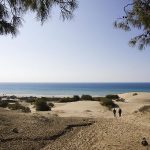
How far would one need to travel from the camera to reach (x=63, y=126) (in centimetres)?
2283

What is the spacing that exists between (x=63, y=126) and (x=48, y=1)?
1257 centimetres

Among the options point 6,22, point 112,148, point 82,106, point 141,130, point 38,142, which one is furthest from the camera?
point 82,106

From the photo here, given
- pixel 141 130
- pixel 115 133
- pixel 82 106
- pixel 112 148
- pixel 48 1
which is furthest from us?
pixel 82 106

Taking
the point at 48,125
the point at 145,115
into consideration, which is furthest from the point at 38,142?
the point at 145,115

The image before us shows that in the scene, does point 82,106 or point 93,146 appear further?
point 82,106

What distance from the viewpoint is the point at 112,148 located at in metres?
16.1

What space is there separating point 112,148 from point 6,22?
7548 millimetres

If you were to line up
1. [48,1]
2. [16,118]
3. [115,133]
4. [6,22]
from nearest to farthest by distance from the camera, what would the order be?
[48,1] → [6,22] → [115,133] → [16,118]

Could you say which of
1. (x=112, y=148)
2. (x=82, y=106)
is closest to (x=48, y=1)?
(x=112, y=148)

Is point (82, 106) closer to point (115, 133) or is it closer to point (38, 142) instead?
point (115, 133)

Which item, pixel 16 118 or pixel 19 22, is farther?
pixel 16 118

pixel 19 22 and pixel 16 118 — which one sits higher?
pixel 19 22

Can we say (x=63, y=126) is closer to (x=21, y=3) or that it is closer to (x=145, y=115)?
(x=145, y=115)

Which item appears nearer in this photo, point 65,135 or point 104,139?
point 104,139
